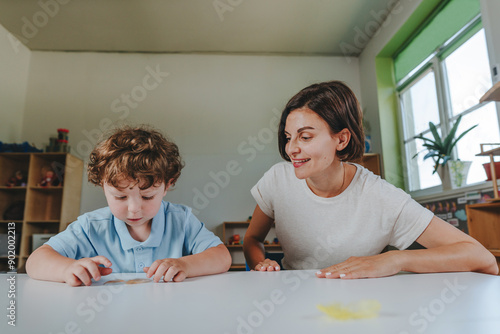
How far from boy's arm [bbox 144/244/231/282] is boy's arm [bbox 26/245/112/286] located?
0.34 feet

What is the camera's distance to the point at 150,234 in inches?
38.8

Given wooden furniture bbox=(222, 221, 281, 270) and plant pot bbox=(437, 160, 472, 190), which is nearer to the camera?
plant pot bbox=(437, 160, 472, 190)

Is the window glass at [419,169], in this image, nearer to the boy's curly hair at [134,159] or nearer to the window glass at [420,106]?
the window glass at [420,106]

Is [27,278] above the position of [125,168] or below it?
below

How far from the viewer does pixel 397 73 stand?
13.7ft

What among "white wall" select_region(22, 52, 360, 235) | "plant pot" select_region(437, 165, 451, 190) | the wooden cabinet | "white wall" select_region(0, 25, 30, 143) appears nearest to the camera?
the wooden cabinet

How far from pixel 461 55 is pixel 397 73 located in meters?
1.18

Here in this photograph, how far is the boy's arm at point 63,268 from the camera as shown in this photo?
69cm

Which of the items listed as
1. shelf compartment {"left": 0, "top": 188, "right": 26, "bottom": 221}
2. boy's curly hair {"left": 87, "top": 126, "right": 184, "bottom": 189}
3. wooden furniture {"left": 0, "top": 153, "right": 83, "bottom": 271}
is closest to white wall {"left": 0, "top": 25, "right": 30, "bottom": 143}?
wooden furniture {"left": 0, "top": 153, "right": 83, "bottom": 271}

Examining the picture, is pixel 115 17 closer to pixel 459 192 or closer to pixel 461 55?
pixel 461 55

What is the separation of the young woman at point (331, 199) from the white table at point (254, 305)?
34cm

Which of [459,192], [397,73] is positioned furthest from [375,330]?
[397,73]

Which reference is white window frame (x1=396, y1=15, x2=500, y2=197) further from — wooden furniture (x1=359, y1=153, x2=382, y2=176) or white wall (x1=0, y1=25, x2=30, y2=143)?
white wall (x1=0, y1=25, x2=30, y2=143)

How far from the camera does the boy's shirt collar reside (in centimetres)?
96
